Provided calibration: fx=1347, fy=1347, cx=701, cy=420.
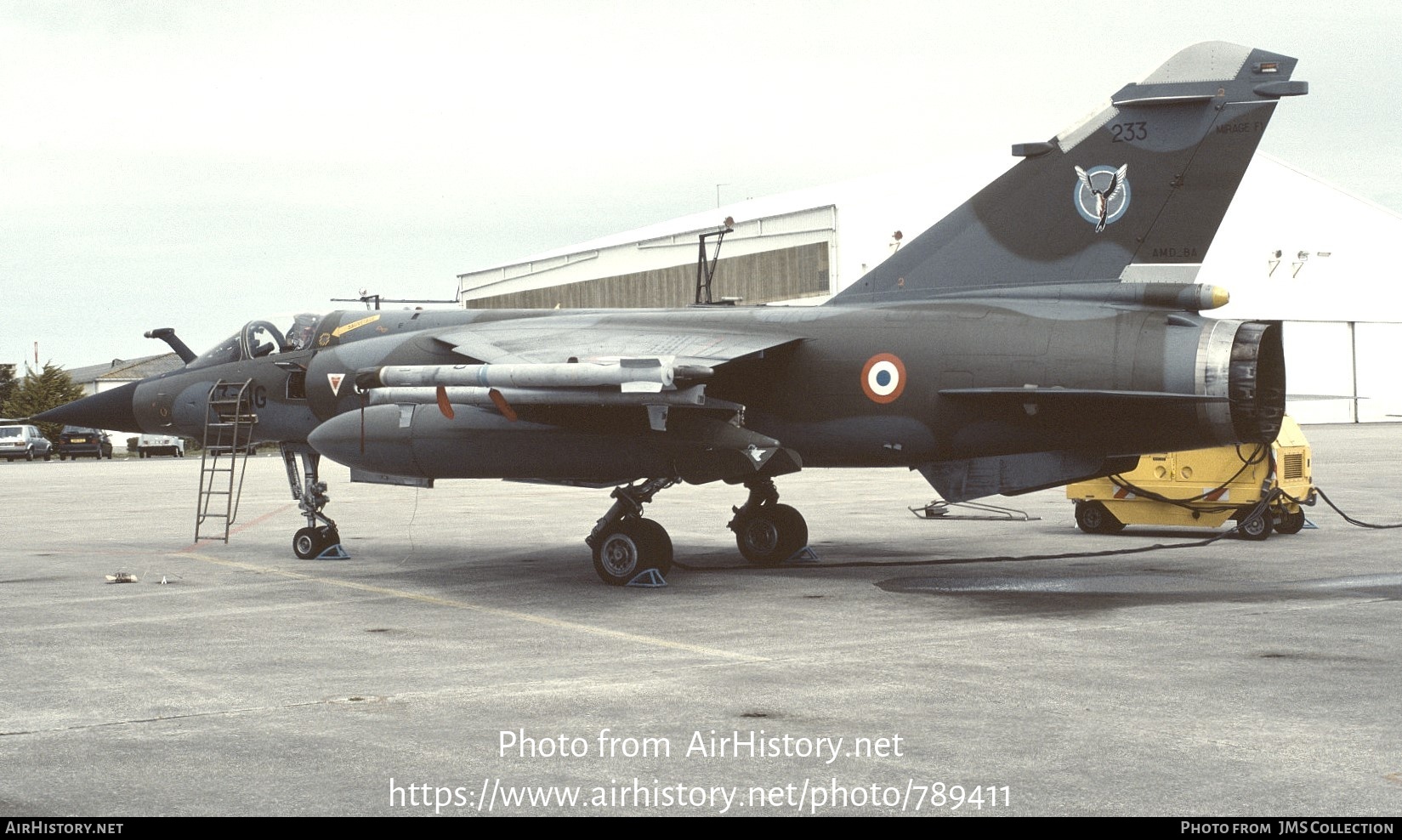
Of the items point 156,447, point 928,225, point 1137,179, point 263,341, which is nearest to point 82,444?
point 156,447

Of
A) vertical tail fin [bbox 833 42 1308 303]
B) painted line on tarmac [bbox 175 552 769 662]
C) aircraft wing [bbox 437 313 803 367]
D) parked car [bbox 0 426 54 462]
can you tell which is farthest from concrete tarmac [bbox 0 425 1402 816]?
parked car [bbox 0 426 54 462]

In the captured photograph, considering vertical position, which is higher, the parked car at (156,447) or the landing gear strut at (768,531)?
the landing gear strut at (768,531)

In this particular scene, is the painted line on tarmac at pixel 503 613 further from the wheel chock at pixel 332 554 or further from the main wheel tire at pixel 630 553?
the main wheel tire at pixel 630 553

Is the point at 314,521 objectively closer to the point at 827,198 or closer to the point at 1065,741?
the point at 1065,741

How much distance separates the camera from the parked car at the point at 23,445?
61.7 meters

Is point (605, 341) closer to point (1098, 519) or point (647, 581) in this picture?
point (647, 581)

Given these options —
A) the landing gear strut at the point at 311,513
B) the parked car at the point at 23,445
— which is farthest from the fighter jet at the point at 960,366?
the parked car at the point at 23,445

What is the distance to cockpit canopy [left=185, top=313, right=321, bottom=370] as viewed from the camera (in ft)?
56.3

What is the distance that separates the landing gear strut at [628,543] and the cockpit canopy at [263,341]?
559 centimetres

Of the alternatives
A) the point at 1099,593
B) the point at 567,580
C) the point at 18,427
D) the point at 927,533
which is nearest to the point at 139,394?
the point at 567,580

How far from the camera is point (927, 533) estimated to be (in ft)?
62.1

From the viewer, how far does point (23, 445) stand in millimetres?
61688

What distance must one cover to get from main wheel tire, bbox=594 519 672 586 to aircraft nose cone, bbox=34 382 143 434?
8220 mm

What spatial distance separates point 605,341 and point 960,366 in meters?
3.61
